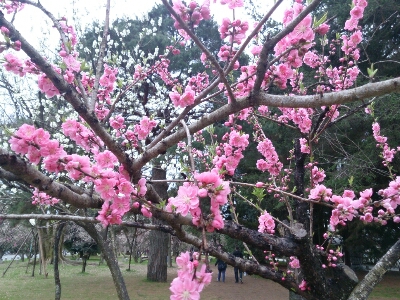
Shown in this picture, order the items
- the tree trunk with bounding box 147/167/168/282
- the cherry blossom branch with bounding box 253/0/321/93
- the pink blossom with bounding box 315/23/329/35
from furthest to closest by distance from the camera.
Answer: the tree trunk with bounding box 147/167/168/282 → the pink blossom with bounding box 315/23/329/35 → the cherry blossom branch with bounding box 253/0/321/93

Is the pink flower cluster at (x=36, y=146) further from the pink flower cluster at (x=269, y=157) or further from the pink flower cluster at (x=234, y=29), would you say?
the pink flower cluster at (x=269, y=157)

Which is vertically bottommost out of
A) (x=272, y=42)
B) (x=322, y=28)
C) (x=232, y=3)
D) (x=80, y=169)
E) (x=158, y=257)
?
(x=158, y=257)

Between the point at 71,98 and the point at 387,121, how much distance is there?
9.16 m

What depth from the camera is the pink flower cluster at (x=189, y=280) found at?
1.09 metres

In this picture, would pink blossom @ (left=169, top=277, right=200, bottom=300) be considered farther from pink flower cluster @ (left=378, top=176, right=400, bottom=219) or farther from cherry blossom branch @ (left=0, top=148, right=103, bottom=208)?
pink flower cluster @ (left=378, top=176, right=400, bottom=219)

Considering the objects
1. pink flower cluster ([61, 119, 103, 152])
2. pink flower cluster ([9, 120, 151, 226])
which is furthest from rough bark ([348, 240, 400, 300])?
pink flower cluster ([61, 119, 103, 152])

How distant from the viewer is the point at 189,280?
111cm

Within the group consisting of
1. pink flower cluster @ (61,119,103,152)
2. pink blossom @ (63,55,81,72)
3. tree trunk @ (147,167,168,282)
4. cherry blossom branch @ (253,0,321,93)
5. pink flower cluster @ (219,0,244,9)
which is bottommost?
tree trunk @ (147,167,168,282)

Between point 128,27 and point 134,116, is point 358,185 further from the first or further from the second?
point 128,27

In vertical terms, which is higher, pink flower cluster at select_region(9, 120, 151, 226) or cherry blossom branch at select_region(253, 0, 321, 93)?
cherry blossom branch at select_region(253, 0, 321, 93)

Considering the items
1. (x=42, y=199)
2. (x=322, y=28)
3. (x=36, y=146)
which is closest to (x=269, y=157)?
(x=322, y=28)

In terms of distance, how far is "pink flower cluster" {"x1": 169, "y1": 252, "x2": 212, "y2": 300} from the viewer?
109cm

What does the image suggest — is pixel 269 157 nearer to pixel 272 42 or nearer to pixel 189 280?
pixel 272 42

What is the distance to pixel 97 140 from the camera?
2082 millimetres
